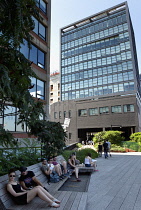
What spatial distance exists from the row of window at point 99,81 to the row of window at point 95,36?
476 inches

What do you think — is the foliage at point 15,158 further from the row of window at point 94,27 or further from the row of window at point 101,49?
the row of window at point 94,27

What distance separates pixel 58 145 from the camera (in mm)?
9641

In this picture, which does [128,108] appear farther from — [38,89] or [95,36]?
[38,89]

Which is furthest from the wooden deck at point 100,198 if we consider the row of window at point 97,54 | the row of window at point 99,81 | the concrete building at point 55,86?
the concrete building at point 55,86

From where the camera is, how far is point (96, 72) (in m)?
56.7

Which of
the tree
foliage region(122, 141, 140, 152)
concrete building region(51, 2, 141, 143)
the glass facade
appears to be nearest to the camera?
the tree

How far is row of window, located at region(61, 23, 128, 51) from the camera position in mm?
55278

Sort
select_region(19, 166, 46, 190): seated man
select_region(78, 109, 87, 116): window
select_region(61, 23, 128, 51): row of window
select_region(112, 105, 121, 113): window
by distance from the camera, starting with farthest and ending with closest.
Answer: select_region(61, 23, 128, 51): row of window, select_region(78, 109, 87, 116): window, select_region(112, 105, 121, 113): window, select_region(19, 166, 46, 190): seated man

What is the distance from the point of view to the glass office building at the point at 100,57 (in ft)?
171

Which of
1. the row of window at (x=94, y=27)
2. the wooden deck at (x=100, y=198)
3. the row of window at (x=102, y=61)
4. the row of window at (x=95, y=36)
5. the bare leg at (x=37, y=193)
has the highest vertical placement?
the row of window at (x=94, y=27)

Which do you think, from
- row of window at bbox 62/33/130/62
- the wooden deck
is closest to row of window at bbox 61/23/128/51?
row of window at bbox 62/33/130/62

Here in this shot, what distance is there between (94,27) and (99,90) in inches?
892

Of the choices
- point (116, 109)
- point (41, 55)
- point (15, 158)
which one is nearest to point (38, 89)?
point (41, 55)

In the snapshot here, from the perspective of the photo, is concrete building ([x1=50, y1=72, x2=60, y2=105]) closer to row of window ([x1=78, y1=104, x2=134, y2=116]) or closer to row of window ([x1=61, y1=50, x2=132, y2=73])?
row of window ([x1=61, y1=50, x2=132, y2=73])
